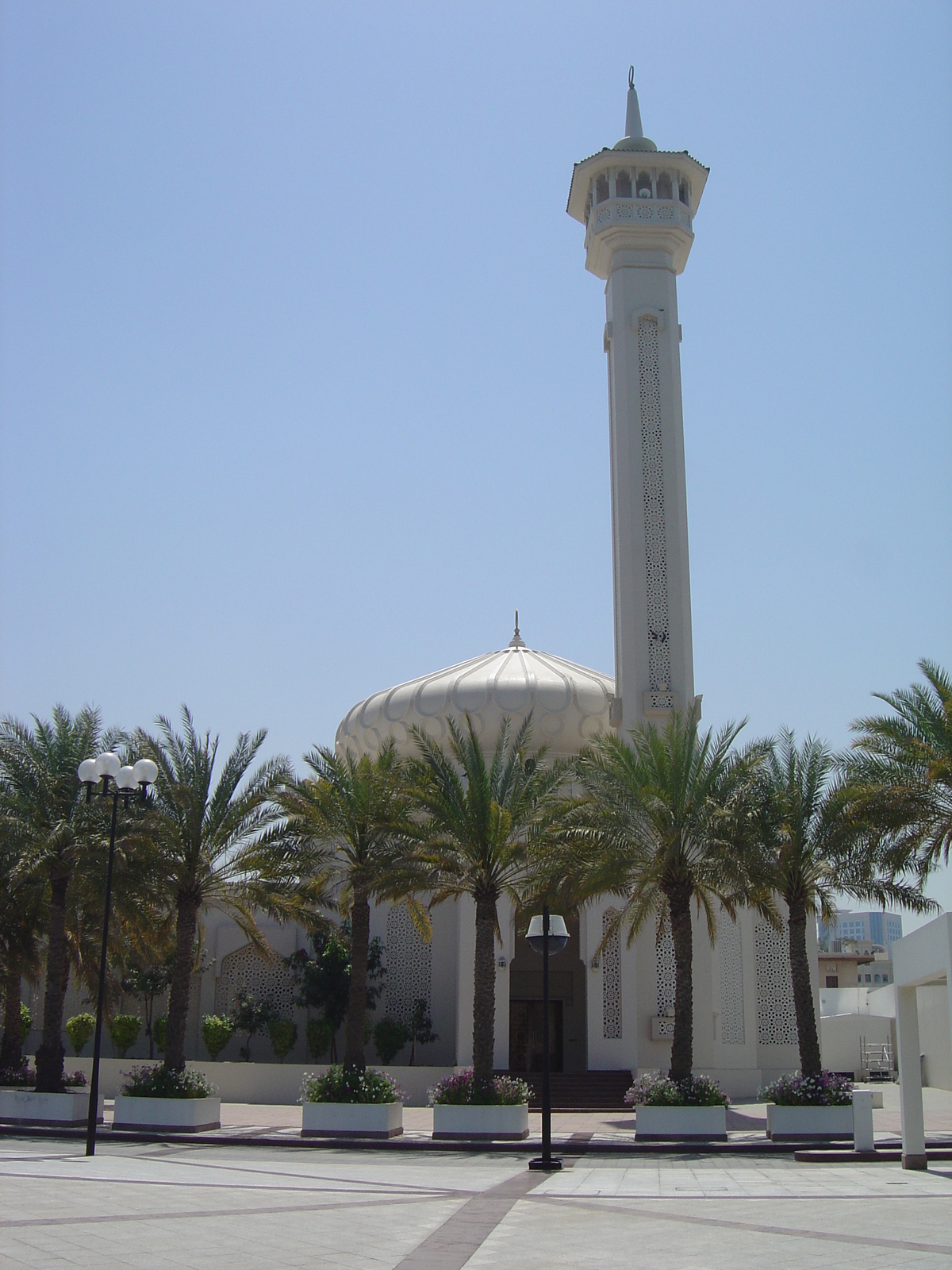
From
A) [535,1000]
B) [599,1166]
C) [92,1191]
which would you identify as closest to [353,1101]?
[599,1166]

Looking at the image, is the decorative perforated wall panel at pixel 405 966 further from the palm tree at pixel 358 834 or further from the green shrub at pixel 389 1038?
the palm tree at pixel 358 834

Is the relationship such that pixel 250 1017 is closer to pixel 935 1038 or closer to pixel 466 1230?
pixel 935 1038

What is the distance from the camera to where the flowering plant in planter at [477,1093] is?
18562 mm

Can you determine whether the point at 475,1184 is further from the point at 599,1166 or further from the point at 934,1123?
the point at 934,1123

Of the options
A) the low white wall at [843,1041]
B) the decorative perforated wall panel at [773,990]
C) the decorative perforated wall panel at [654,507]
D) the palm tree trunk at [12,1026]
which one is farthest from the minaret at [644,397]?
the low white wall at [843,1041]

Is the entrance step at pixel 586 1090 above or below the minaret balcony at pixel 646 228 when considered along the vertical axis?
below

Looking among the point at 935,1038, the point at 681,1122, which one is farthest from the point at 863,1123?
the point at 935,1038

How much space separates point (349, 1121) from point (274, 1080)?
7.79 m

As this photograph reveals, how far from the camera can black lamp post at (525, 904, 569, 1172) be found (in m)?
14.2

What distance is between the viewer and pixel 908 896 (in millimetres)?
19594

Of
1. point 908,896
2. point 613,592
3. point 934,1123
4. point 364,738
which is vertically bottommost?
point 934,1123

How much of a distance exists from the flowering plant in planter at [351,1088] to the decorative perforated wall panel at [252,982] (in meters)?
12.1

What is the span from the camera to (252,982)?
105 ft

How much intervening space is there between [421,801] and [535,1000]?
13.4 metres
